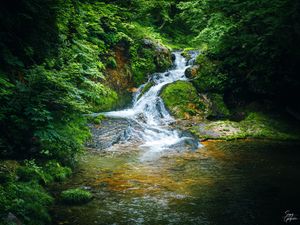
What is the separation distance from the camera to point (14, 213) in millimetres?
5105

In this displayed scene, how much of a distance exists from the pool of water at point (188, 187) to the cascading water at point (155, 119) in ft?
2.59

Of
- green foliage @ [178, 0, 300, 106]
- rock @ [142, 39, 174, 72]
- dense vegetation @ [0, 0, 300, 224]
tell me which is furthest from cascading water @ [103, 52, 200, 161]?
dense vegetation @ [0, 0, 300, 224]

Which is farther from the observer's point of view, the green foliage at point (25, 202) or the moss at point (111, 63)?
the moss at point (111, 63)

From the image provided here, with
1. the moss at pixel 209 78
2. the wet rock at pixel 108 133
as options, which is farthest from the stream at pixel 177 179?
the moss at pixel 209 78

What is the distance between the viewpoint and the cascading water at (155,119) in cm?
1148

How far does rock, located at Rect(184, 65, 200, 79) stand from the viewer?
58.0ft

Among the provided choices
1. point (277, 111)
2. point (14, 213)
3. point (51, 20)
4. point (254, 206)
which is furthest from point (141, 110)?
point (14, 213)

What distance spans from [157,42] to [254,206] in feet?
47.9

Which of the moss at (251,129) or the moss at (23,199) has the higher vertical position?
the moss at (23,199)

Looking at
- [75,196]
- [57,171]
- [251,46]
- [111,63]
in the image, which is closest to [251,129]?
[251,46]

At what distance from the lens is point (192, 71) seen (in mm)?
17750

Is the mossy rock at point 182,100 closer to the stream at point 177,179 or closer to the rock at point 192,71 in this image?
the rock at point 192,71

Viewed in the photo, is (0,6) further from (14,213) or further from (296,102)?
(296,102)

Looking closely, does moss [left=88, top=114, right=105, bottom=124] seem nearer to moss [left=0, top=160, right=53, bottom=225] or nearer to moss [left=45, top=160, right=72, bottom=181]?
moss [left=45, top=160, right=72, bottom=181]
